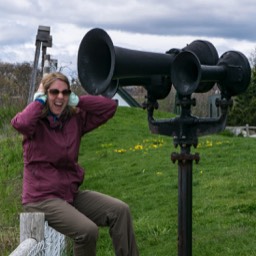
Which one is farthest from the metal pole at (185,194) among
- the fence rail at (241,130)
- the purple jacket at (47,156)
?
the fence rail at (241,130)

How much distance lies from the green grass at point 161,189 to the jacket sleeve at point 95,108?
1.51m

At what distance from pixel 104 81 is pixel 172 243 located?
3.21m

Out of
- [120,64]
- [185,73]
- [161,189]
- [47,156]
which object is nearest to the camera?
[120,64]

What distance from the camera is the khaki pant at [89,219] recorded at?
175 inches

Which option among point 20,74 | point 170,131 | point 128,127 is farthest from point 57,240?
point 20,74

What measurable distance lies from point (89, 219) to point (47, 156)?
0.50 metres

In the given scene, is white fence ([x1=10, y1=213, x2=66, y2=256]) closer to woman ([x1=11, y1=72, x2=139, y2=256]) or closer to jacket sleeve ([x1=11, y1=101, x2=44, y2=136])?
woman ([x1=11, y1=72, x2=139, y2=256])

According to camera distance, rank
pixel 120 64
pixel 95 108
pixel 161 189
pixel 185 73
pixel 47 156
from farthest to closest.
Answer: pixel 161 189
pixel 95 108
pixel 47 156
pixel 185 73
pixel 120 64

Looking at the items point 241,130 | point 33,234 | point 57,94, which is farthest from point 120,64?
point 241,130

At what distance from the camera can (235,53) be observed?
4094 mm

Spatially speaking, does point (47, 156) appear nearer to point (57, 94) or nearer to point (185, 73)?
point (57, 94)

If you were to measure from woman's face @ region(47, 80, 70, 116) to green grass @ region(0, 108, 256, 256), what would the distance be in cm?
167

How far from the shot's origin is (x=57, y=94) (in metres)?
4.66

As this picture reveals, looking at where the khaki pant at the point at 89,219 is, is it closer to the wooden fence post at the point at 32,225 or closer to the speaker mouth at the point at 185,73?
the wooden fence post at the point at 32,225
